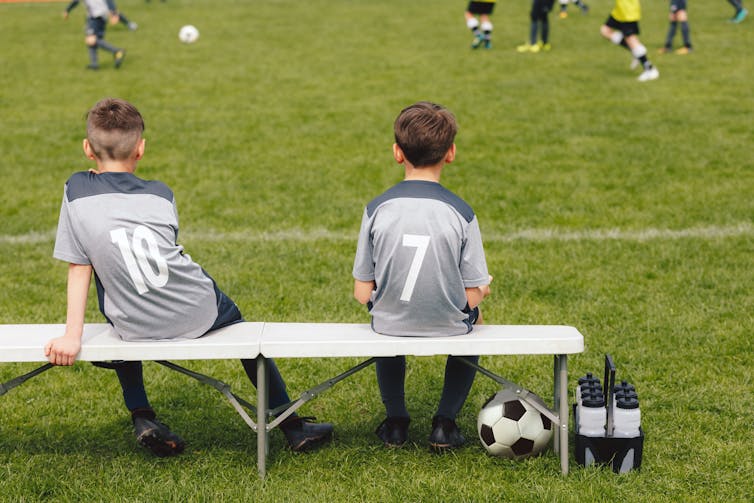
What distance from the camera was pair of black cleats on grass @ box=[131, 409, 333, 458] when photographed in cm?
385

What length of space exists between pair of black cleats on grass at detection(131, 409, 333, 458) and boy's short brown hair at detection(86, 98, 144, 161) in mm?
1120

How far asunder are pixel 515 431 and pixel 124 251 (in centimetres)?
172

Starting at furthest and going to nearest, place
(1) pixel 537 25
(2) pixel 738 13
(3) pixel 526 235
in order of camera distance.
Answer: (2) pixel 738 13
(1) pixel 537 25
(3) pixel 526 235

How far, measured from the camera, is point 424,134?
11.8ft

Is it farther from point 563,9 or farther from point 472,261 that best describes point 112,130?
point 563,9

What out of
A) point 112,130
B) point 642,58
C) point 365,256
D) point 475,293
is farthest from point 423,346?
point 642,58

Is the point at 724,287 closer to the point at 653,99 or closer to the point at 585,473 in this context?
the point at 585,473

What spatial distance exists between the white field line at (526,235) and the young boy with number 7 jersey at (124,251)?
362 cm

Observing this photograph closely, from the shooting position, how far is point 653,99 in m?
12.0

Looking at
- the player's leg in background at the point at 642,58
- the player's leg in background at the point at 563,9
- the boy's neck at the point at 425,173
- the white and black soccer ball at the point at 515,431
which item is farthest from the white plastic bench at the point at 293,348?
the player's leg in background at the point at 563,9

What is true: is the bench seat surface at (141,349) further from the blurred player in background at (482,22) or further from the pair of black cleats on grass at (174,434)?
the blurred player in background at (482,22)

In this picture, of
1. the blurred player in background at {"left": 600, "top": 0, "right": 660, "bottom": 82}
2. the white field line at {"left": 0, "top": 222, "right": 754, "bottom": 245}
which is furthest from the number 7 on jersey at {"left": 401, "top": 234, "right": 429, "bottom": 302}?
the blurred player in background at {"left": 600, "top": 0, "right": 660, "bottom": 82}

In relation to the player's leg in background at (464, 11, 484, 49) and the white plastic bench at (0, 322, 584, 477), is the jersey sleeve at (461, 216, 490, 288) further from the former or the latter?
the player's leg in background at (464, 11, 484, 49)

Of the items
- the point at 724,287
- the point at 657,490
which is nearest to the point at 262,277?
the point at 724,287
